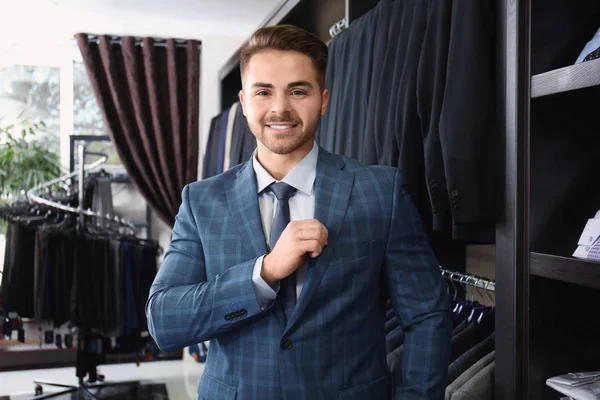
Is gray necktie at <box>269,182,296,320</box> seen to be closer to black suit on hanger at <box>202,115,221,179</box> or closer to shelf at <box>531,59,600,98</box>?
shelf at <box>531,59,600,98</box>

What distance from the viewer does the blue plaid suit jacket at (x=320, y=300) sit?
1.21 m

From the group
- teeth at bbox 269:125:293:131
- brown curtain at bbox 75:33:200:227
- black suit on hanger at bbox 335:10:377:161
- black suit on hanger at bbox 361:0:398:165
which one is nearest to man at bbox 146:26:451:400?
teeth at bbox 269:125:293:131

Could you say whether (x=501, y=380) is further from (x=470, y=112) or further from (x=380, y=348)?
(x=470, y=112)

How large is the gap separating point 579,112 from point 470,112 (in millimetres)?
241

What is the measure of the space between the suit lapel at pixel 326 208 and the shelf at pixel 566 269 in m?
0.44

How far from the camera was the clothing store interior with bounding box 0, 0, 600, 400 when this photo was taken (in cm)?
140

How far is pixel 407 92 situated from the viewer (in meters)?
1.69

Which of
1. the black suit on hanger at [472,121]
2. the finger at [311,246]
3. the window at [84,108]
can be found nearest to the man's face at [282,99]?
the finger at [311,246]

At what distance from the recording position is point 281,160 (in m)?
1.30

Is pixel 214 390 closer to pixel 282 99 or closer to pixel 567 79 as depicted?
pixel 282 99

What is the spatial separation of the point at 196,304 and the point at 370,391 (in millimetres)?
378

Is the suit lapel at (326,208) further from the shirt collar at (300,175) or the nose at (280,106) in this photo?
the nose at (280,106)

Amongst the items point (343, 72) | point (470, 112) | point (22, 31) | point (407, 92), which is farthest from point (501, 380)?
point (22, 31)

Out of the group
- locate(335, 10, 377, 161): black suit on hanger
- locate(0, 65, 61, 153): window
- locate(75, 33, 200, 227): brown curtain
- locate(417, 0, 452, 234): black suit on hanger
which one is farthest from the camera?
locate(75, 33, 200, 227): brown curtain
